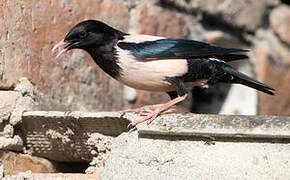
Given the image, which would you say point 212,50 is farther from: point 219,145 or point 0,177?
point 0,177

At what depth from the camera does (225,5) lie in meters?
3.95

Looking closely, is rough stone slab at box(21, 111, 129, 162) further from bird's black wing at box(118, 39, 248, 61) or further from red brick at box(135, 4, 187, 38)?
red brick at box(135, 4, 187, 38)

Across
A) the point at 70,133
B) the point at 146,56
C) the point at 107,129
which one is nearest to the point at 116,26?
the point at 146,56

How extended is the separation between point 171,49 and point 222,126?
0.83 m

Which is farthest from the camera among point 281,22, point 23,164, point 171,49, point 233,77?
point 281,22

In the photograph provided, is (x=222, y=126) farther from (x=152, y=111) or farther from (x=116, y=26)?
(x=116, y=26)

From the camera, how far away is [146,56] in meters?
2.72

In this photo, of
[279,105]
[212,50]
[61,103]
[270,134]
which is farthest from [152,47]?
[279,105]

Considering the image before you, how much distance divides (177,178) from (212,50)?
964mm

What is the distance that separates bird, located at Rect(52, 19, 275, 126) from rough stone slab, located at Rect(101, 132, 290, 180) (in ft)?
1.74

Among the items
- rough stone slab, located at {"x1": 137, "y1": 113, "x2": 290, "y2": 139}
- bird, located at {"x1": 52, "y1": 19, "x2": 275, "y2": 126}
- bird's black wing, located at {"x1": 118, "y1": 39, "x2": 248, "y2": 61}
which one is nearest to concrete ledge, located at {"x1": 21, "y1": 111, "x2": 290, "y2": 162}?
rough stone slab, located at {"x1": 137, "y1": 113, "x2": 290, "y2": 139}

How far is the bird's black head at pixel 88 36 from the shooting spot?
9.08ft

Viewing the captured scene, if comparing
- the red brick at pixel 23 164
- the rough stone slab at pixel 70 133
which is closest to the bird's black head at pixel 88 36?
the rough stone slab at pixel 70 133

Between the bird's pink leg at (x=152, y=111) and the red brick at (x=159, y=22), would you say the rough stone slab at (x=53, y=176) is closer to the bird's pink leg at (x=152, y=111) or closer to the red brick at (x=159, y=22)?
the bird's pink leg at (x=152, y=111)
